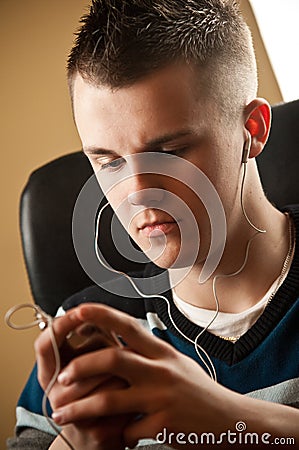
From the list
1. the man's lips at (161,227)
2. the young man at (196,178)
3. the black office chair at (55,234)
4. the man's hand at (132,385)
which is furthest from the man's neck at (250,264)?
the man's hand at (132,385)

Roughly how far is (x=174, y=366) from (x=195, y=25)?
1.81 ft

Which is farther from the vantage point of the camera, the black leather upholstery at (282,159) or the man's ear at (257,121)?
the black leather upholstery at (282,159)

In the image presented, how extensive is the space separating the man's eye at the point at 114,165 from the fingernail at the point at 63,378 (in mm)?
384

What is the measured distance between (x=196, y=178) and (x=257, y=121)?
16 centimetres

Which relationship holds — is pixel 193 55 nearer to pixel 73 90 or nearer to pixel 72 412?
pixel 73 90

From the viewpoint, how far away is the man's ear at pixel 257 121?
1100 millimetres

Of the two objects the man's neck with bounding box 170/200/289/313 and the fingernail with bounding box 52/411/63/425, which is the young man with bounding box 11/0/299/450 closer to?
the man's neck with bounding box 170/200/289/313

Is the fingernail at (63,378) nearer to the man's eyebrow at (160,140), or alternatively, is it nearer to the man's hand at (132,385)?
the man's hand at (132,385)

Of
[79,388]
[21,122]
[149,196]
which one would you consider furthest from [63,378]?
[21,122]

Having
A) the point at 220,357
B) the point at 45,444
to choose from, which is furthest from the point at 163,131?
the point at 45,444

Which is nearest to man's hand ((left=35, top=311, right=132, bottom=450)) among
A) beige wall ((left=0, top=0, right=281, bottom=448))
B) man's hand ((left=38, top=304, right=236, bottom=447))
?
man's hand ((left=38, top=304, right=236, bottom=447))

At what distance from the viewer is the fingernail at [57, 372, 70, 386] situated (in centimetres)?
66

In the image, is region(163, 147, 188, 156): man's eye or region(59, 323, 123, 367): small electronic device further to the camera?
region(163, 147, 188, 156): man's eye

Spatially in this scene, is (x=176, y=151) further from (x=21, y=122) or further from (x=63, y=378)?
(x=21, y=122)
